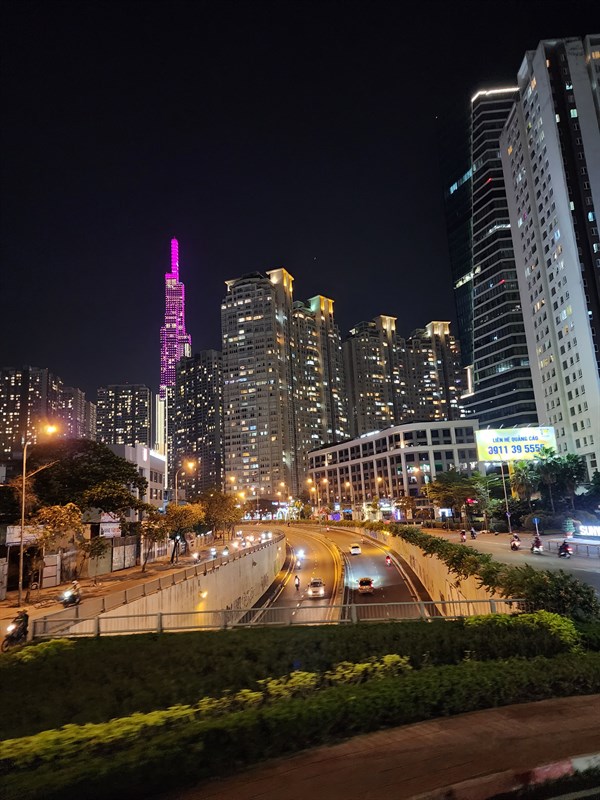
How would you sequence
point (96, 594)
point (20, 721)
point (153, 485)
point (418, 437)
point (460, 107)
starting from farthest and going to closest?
point (460, 107) → point (418, 437) → point (153, 485) → point (96, 594) → point (20, 721)

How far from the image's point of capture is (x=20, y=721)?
401 inches

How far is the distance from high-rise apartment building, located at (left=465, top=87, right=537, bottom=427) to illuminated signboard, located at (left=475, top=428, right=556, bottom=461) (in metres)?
93.3

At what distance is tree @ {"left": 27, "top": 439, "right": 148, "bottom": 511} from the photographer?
44.9 meters

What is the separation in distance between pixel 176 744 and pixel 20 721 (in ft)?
16.2

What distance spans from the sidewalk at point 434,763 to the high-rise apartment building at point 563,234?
100177mm

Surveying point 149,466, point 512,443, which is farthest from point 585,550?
point 149,466

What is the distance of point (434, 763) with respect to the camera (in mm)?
7746

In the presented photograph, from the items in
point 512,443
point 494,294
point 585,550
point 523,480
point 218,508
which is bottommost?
point 585,550

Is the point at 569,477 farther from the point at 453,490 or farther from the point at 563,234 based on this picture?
the point at 563,234

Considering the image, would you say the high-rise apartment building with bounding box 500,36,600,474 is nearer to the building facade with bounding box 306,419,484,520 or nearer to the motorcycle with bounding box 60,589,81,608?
the building facade with bounding box 306,419,484,520

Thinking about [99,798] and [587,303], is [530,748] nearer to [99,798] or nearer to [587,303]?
[99,798]

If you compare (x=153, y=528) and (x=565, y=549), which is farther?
(x=153, y=528)

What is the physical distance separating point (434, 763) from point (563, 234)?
120559 mm

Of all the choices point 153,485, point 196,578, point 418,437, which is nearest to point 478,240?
point 418,437
